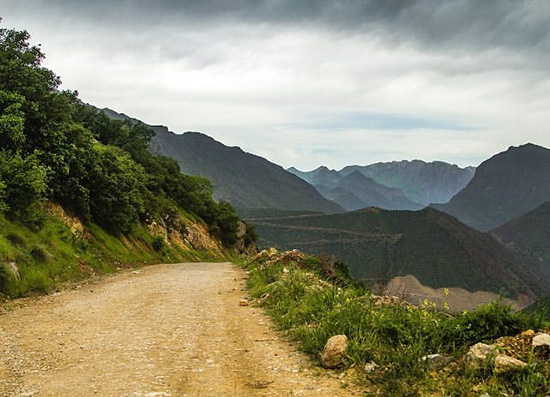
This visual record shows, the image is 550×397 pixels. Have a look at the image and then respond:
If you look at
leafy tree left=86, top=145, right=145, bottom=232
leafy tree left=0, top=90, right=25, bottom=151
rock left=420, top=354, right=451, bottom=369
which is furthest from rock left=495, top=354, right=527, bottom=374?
leafy tree left=86, top=145, right=145, bottom=232

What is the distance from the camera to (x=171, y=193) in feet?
206

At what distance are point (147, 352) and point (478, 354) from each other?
5363 millimetres

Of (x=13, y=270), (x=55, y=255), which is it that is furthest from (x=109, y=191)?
(x=13, y=270)

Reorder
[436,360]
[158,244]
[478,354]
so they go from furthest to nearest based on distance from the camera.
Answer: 1. [158,244]
2. [436,360]
3. [478,354]

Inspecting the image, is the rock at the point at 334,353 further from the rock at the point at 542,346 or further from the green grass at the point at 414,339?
the rock at the point at 542,346

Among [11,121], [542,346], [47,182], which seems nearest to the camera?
[542,346]

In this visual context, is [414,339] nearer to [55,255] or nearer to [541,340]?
[541,340]

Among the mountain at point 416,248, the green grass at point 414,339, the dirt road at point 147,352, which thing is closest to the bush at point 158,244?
the dirt road at point 147,352

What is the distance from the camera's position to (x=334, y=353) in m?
6.91

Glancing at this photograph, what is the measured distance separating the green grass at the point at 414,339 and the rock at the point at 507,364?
83 mm

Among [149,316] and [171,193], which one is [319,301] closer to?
[149,316]

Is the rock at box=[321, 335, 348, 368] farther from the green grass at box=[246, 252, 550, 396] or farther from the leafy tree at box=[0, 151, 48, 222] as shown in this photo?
the leafy tree at box=[0, 151, 48, 222]

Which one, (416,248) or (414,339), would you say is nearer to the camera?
(414,339)

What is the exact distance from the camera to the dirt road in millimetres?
5965
